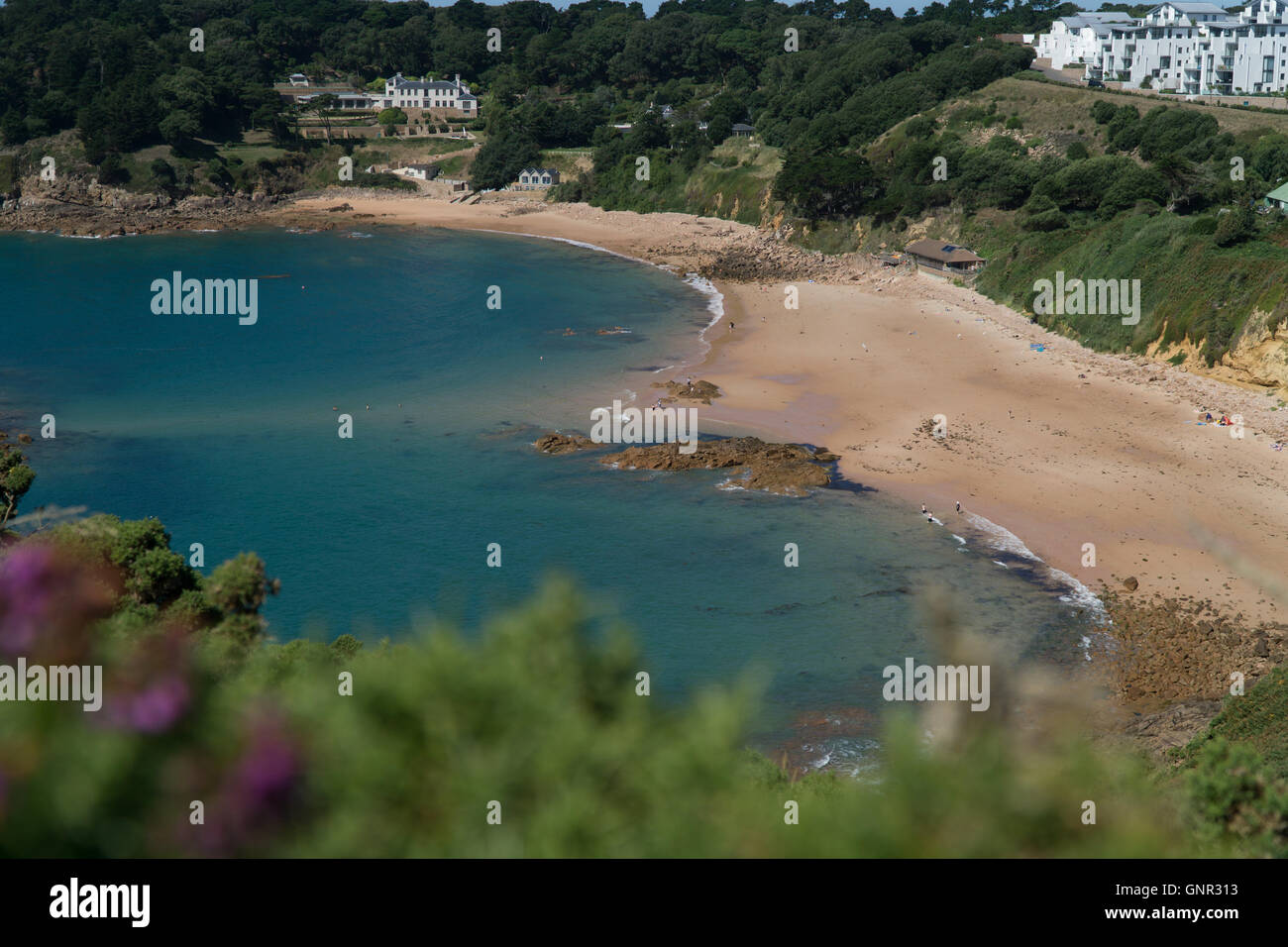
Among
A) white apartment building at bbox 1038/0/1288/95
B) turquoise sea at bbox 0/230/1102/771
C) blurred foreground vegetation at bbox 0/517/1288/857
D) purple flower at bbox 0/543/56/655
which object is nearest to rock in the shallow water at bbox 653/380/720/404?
turquoise sea at bbox 0/230/1102/771

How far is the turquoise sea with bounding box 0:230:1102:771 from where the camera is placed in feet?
86.4

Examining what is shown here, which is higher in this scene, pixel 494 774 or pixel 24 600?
pixel 24 600

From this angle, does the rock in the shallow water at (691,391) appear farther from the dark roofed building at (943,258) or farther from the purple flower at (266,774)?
the purple flower at (266,774)

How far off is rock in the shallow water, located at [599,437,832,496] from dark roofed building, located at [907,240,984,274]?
102 ft

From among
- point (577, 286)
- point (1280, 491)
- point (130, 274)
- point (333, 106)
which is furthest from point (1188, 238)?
point (333, 106)

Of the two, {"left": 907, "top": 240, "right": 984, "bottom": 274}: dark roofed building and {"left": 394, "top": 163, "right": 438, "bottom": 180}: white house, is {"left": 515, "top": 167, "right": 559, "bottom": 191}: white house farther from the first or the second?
{"left": 907, "top": 240, "right": 984, "bottom": 274}: dark roofed building

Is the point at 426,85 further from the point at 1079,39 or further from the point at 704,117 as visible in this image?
the point at 1079,39

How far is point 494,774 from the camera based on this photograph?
8992 millimetres

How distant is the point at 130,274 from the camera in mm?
72250

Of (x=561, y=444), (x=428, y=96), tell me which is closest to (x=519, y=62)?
(x=428, y=96)

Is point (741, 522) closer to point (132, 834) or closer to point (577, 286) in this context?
point (132, 834)

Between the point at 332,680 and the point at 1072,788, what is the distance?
325 inches

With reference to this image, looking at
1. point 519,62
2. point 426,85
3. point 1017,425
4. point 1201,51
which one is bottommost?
point 1017,425

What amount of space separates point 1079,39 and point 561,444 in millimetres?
88191
